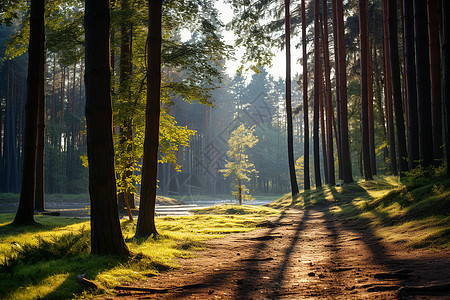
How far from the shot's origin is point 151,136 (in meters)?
9.20

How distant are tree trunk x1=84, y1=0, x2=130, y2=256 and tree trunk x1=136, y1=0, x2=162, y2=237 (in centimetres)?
319

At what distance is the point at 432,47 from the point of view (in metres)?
13.9

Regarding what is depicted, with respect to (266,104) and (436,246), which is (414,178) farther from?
(266,104)

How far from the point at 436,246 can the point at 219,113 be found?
64581mm

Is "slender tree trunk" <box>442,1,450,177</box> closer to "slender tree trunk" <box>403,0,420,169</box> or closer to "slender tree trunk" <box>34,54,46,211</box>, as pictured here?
"slender tree trunk" <box>403,0,420,169</box>

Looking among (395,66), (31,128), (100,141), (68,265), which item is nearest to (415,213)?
(100,141)

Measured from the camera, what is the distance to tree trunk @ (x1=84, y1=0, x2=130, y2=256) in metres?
5.72

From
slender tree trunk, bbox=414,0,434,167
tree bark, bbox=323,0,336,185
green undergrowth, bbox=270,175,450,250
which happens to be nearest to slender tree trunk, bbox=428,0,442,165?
slender tree trunk, bbox=414,0,434,167

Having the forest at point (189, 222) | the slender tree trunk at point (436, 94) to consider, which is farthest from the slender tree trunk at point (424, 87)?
the slender tree trunk at point (436, 94)

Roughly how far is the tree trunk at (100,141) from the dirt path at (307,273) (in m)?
1.18

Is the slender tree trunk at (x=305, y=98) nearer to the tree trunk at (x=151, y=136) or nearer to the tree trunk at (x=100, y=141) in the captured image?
the tree trunk at (x=151, y=136)

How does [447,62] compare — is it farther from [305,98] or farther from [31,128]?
[305,98]

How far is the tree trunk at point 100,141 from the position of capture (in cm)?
572

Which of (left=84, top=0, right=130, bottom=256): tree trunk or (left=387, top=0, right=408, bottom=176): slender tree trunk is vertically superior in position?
(left=387, top=0, right=408, bottom=176): slender tree trunk
